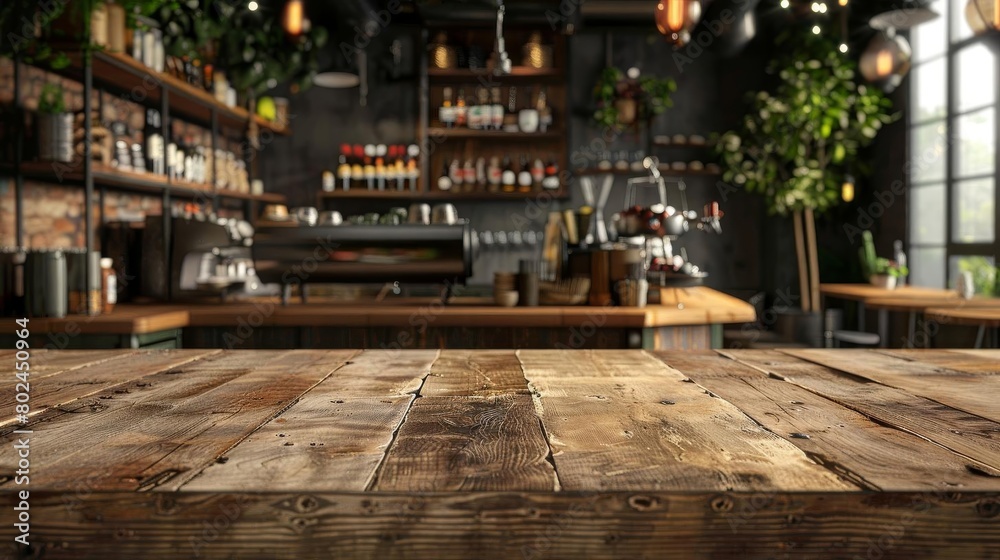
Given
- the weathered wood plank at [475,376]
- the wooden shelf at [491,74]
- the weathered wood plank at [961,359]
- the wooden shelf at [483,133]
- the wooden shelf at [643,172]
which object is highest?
the wooden shelf at [491,74]

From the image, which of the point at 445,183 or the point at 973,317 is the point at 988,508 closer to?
the point at 973,317

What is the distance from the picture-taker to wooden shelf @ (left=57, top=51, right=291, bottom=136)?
10.7 ft

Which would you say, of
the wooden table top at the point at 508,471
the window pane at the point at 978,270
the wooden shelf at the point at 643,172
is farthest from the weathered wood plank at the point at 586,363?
the wooden shelf at the point at 643,172

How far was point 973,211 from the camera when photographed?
4.85 meters

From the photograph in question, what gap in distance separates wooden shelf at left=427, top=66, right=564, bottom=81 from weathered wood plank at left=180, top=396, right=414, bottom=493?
523 cm

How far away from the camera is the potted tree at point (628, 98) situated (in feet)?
20.0

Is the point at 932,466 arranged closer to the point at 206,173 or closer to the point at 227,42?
the point at 206,173

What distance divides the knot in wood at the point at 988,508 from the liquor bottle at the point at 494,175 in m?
5.45

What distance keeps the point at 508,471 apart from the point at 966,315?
120 inches

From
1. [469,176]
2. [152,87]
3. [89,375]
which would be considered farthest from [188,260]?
[469,176]

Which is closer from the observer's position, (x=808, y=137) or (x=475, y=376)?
(x=475, y=376)

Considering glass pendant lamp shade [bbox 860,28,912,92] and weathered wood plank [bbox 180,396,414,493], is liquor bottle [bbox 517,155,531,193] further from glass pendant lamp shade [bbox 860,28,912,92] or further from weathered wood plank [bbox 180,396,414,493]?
weathered wood plank [bbox 180,396,414,493]

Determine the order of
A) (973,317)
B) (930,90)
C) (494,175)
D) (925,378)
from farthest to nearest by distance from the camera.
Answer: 1. (494,175)
2. (930,90)
3. (973,317)
4. (925,378)

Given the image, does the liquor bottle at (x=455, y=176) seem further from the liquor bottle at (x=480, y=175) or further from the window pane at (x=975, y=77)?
the window pane at (x=975, y=77)
